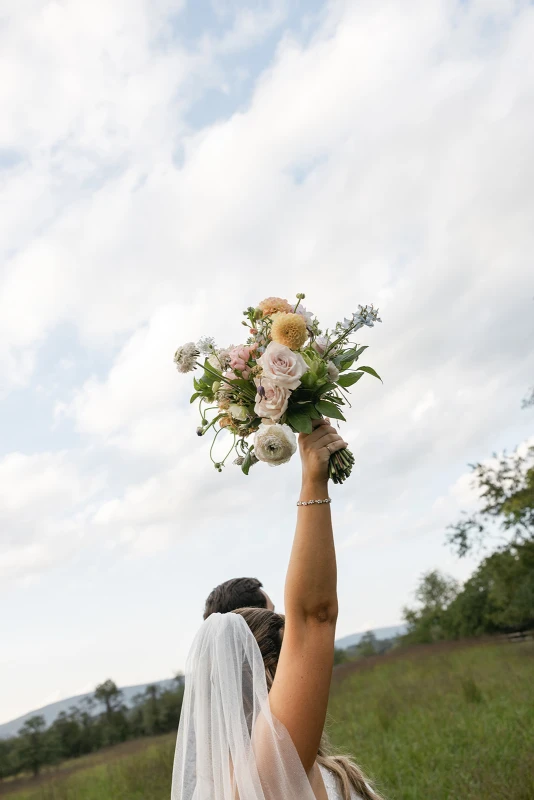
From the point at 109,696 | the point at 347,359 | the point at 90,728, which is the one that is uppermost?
the point at 109,696

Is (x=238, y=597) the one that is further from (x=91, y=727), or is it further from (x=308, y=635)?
(x=91, y=727)

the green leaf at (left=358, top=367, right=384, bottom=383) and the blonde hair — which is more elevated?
the green leaf at (left=358, top=367, right=384, bottom=383)

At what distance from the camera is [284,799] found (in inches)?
87.4

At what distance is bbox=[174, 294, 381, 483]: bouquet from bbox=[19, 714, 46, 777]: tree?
61.3 ft

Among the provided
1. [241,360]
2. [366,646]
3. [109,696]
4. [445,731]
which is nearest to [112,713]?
[109,696]

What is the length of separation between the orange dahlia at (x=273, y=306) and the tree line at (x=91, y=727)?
18250 mm

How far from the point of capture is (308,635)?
207cm

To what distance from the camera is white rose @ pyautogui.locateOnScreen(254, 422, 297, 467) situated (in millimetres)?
2268

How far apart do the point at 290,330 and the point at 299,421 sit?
1.06 feet

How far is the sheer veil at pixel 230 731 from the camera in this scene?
2197 mm

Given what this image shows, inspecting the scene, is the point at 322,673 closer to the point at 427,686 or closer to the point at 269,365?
the point at 269,365

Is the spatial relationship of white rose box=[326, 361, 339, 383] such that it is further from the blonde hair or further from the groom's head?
the groom's head

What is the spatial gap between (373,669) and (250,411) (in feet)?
74.0

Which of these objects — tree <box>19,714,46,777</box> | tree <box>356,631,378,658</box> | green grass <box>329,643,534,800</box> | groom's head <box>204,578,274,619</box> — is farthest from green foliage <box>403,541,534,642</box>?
groom's head <box>204,578,274,619</box>
